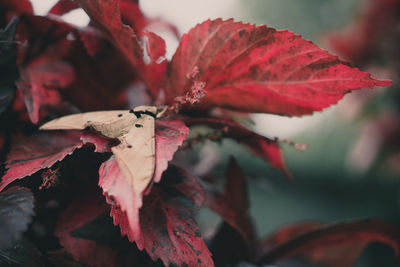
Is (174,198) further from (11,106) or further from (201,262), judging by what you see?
(11,106)

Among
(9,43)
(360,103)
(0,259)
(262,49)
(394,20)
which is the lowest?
(0,259)

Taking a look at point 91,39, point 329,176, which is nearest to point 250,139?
point 91,39

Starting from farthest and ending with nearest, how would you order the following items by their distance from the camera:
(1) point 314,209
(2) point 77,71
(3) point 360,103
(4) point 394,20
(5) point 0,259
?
(1) point 314,209, (3) point 360,103, (4) point 394,20, (2) point 77,71, (5) point 0,259

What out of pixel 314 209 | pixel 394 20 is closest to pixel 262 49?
pixel 394 20

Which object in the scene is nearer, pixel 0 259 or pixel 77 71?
pixel 0 259

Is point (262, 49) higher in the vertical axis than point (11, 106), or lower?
higher

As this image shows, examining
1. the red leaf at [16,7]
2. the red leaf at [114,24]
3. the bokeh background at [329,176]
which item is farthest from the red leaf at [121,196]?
the bokeh background at [329,176]

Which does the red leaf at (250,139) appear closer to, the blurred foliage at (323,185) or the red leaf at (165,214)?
the red leaf at (165,214)
